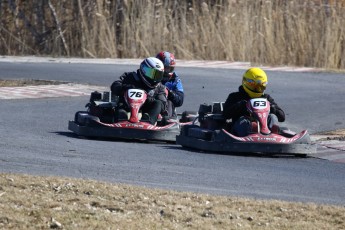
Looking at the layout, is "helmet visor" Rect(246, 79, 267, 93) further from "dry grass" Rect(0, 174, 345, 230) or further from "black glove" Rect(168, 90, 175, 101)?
"dry grass" Rect(0, 174, 345, 230)

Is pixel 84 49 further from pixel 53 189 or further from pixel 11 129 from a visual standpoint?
pixel 53 189

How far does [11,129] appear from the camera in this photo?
13.5 m

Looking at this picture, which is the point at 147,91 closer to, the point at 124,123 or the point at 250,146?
the point at 124,123

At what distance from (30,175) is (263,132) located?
3551 millimetres

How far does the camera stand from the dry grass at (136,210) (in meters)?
7.55

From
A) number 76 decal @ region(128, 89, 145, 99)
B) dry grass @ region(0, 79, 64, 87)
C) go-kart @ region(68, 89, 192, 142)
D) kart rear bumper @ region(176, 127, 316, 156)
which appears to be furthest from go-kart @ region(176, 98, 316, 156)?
dry grass @ region(0, 79, 64, 87)

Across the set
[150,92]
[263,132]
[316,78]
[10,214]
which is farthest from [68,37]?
[10,214]

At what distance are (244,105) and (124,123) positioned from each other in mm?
1525

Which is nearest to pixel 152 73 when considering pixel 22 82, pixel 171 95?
pixel 171 95

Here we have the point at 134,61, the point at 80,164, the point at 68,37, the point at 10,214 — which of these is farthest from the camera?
the point at 68,37

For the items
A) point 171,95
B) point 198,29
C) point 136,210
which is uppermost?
point 198,29

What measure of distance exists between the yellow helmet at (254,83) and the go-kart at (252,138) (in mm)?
276

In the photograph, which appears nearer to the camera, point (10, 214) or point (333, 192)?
point (10, 214)

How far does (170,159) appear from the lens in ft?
37.4
